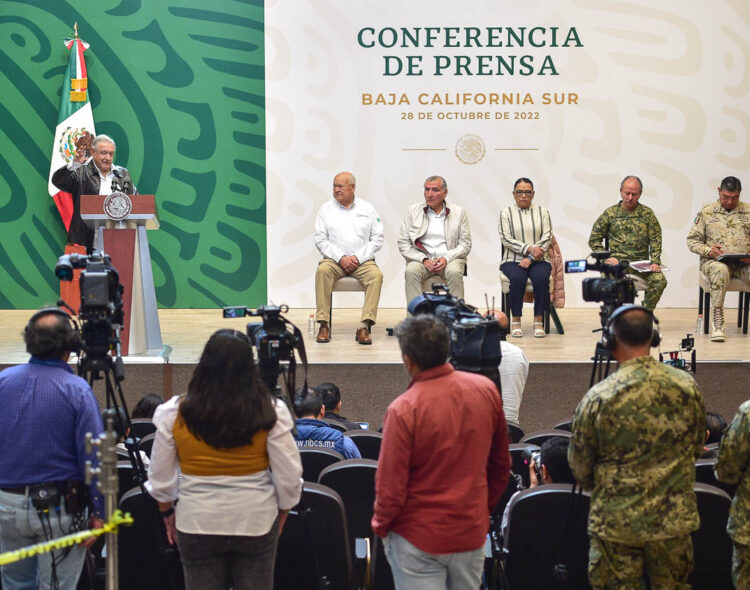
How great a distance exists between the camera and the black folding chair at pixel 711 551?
272cm

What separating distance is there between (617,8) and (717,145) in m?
1.47

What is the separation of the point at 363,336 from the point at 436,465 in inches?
155

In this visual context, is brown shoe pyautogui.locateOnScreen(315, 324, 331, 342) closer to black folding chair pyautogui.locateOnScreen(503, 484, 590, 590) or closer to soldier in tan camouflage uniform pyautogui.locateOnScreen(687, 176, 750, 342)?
soldier in tan camouflage uniform pyautogui.locateOnScreen(687, 176, 750, 342)

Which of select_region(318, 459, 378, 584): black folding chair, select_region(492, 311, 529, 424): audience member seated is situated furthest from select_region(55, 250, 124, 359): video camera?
select_region(492, 311, 529, 424): audience member seated

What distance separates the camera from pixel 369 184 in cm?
811

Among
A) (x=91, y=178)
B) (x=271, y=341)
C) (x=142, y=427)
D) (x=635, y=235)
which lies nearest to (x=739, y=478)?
(x=271, y=341)

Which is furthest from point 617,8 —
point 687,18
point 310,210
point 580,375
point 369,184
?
point 580,375

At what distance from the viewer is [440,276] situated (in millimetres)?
6590

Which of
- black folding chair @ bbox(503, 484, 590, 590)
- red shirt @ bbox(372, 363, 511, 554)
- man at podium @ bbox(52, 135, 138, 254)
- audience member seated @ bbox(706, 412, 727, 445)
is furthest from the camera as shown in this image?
man at podium @ bbox(52, 135, 138, 254)

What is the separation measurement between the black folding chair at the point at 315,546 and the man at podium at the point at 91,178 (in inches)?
128

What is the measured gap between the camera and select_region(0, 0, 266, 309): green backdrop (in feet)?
26.0

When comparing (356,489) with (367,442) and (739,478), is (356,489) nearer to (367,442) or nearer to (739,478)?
(367,442)

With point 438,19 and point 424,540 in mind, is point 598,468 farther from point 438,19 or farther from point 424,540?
point 438,19

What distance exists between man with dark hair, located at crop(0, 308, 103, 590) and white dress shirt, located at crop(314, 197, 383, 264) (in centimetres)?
416
